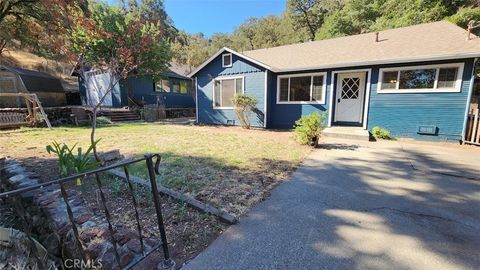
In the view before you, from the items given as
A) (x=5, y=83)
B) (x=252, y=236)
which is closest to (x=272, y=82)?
(x=252, y=236)

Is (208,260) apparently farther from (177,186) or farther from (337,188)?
(337,188)

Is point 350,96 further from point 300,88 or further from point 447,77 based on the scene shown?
point 447,77

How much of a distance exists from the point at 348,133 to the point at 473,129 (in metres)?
3.26

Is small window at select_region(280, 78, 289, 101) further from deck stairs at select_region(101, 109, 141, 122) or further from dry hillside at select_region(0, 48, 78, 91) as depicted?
dry hillside at select_region(0, 48, 78, 91)

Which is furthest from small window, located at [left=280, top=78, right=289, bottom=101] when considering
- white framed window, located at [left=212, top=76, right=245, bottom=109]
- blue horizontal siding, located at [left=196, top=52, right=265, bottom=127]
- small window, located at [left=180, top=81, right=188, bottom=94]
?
small window, located at [left=180, top=81, right=188, bottom=94]

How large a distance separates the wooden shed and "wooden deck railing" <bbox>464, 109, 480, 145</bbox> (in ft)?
73.5

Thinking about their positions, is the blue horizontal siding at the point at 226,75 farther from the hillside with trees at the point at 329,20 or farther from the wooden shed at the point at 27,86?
the wooden shed at the point at 27,86

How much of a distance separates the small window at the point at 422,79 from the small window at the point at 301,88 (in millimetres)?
2139

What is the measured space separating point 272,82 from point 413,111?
5.27 meters

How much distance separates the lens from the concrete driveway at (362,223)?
6.81 ft

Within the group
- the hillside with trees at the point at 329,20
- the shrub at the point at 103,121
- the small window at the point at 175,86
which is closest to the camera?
the shrub at the point at 103,121

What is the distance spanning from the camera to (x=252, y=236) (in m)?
2.42

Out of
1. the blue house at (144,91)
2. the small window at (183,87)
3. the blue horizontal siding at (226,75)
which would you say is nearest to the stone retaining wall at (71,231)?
the blue horizontal siding at (226,75)

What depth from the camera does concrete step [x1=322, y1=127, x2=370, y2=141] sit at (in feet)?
25.0
